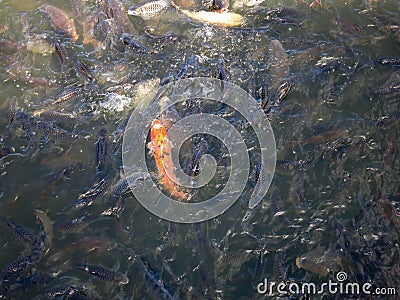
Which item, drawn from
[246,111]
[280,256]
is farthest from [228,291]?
[246,111]

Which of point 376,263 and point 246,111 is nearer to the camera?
point 376,263

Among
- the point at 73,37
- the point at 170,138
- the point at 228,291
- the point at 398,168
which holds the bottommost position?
the point at 228,291

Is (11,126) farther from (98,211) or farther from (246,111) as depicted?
(246,111)

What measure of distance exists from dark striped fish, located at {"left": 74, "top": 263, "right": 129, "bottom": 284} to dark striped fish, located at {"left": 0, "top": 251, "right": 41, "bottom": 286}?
0.32 metres

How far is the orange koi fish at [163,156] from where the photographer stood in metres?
3.43

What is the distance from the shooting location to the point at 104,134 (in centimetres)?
381

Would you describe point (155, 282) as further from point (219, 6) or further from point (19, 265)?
point (219, 6)

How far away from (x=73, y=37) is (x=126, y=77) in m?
0.92

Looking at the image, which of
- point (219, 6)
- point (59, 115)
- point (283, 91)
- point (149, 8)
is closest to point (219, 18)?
point (219, 6)

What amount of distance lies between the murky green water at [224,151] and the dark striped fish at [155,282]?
0.07 ft

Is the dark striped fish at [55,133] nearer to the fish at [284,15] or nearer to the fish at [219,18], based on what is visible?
the fish at [219,18]

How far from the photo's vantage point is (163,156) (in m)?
3.62

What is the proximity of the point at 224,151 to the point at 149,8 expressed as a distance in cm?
214

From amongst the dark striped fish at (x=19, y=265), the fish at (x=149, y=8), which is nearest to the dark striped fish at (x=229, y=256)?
the dark striped fish at (x=19, y=265)
